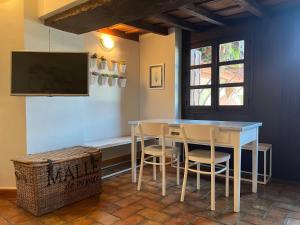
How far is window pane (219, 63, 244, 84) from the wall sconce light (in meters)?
1.95

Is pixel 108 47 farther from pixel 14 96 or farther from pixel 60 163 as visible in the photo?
pixel 60 163

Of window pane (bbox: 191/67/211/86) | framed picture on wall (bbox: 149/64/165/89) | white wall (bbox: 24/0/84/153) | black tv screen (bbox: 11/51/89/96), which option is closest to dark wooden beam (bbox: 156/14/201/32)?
window pane (bbox: 191/67/211/86)

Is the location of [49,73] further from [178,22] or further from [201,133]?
[178,22]

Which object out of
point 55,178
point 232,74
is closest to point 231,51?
point 232,74

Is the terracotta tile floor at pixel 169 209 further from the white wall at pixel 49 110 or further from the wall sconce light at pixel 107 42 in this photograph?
the wall sconce light at pixel 107 42

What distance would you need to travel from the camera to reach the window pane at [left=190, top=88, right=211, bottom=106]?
4090 millimetres

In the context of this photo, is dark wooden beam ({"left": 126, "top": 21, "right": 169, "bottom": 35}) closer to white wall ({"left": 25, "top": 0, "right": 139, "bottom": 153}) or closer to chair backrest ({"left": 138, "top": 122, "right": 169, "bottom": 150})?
white wall ({"left": 25, "top": 0, "right": 139, "bottom": 153})

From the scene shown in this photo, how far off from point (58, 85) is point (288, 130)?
3.12m

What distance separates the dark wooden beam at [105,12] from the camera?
2270 mm

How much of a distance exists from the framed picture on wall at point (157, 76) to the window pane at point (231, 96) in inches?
43.1

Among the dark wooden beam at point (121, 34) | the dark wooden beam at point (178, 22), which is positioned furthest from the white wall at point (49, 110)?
the dark wooden beam at point (178, 22)

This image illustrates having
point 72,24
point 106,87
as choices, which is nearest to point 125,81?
point 106,87

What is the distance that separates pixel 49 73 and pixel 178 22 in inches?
84.2

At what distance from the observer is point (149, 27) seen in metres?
3.92
